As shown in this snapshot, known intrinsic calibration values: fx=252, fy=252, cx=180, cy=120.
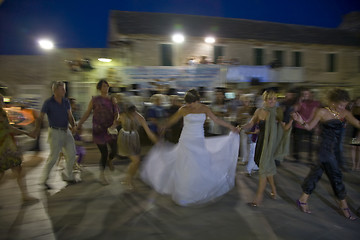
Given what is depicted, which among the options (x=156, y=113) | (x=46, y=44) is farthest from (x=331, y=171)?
(x=46, y=44)

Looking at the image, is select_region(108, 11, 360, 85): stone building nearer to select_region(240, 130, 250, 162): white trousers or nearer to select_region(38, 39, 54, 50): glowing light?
select_region(38, 39, 54, 50): glowing light

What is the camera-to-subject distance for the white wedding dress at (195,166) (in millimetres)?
3908

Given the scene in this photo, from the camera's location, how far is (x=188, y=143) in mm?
3992

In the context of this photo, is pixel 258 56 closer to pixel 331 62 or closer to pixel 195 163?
pixel 331 62

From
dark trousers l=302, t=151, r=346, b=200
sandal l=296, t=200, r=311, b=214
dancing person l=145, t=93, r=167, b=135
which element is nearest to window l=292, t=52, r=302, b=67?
dancing person l=145, t=93, r=167, b=135

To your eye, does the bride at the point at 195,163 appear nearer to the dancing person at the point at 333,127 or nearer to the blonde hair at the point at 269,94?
the blonde hair at the point at 269,94

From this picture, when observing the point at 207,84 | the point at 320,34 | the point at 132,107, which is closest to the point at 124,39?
the point at 207,84

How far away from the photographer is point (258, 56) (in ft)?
61.4

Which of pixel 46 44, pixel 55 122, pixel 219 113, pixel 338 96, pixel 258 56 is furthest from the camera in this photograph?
pixel 258 56

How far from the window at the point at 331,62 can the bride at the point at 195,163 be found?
20.1 meters

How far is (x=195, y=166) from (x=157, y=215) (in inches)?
35.8

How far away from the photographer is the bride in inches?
154

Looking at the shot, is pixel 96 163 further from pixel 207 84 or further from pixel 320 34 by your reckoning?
pixel 320 34

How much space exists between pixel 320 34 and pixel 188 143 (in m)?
23.4
